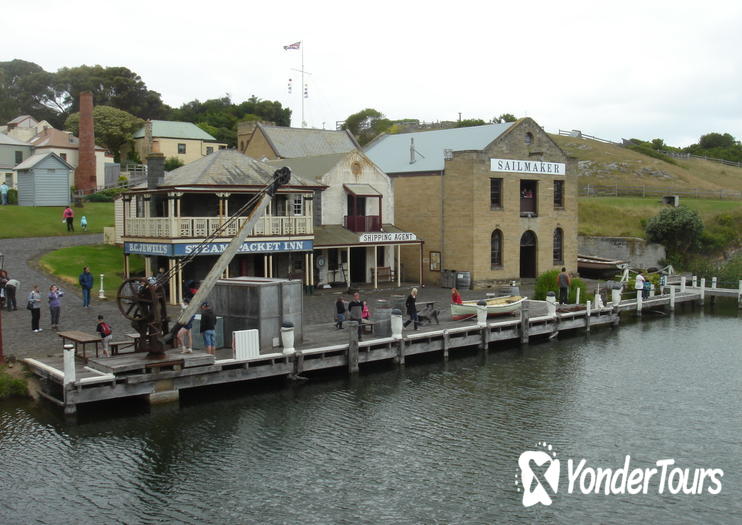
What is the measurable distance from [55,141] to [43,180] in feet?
44.0

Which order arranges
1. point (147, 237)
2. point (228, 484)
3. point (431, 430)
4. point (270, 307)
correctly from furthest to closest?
point (147, 237) → point (270, 307) → point (431, 430) → point (228, 484)

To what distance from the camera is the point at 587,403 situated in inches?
901

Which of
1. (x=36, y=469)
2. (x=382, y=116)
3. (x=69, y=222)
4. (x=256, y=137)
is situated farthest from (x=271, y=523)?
(x=382, y=116)

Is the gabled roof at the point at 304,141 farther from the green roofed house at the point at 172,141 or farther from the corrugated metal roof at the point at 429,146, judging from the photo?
the green roofed house at the point at 172,141

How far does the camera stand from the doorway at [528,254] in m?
48.2

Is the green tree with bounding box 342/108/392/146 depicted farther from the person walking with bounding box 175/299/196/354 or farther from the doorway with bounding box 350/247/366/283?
the person walking with bounding box 175/299/196/354

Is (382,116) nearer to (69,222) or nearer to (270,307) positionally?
(69,222)

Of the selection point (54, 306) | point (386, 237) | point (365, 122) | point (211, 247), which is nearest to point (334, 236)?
point (386, 237)

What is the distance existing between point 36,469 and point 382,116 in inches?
3988

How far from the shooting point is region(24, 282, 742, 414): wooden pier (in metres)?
20.5

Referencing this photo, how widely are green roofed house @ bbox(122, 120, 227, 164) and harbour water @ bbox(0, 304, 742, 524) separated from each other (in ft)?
186

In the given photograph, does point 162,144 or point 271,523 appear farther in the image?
point 162,144

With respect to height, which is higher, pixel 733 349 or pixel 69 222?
pixel 69 222

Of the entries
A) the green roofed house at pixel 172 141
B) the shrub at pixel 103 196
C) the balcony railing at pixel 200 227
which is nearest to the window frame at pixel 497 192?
the balcony railing at pixel 200 227
